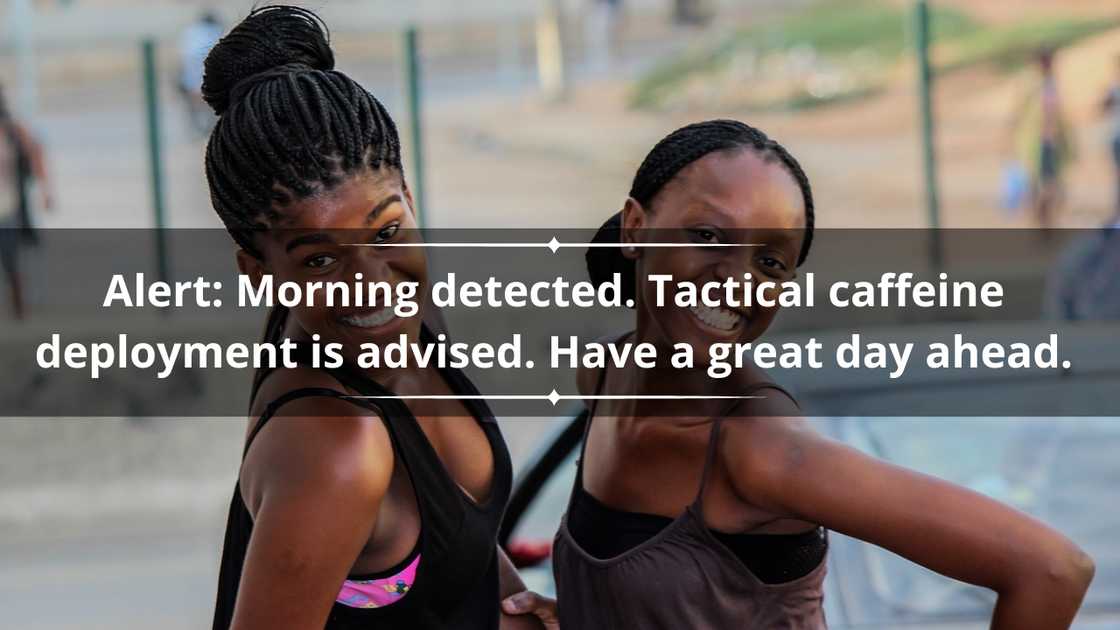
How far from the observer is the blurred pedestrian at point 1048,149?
1429 cm

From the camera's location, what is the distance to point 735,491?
6.48 ft

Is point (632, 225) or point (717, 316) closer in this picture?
point (717, 316)

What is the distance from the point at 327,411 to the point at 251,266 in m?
0.24

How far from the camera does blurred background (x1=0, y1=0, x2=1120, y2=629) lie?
3.33 metres

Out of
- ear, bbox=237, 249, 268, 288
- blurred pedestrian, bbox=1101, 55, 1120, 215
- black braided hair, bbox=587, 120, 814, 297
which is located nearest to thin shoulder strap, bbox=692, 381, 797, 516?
black braided hair, bbox=587, 120, 814, 297

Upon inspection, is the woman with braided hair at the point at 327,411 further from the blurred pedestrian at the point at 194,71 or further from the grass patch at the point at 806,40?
the grass patch at the point at 806,40

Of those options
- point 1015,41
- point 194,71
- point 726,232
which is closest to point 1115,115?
point 194,71

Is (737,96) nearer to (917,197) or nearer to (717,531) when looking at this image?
(917,197)

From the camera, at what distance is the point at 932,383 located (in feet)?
10.8

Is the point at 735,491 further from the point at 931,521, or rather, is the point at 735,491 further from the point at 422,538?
the point at 422,538

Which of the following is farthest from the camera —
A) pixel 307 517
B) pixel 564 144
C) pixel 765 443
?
pixel 564 144

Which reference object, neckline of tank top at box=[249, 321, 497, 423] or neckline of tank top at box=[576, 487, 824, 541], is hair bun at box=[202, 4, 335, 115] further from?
neckline of tank top at box=[576, 487, 824, 541]

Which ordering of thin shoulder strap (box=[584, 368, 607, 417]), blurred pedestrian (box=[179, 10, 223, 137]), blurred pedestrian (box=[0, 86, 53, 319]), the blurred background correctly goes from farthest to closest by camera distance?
1. blurred pedestrian (box=[179, 10, 223, 137])
2. blurred pedestrian (box=[0, 86, 53, 319])
3. the blurred background
4. thin shoulder strap (box=[584, 368, 607, 417])

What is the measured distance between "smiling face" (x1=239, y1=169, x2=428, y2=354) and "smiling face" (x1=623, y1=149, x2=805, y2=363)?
11.7 inches
